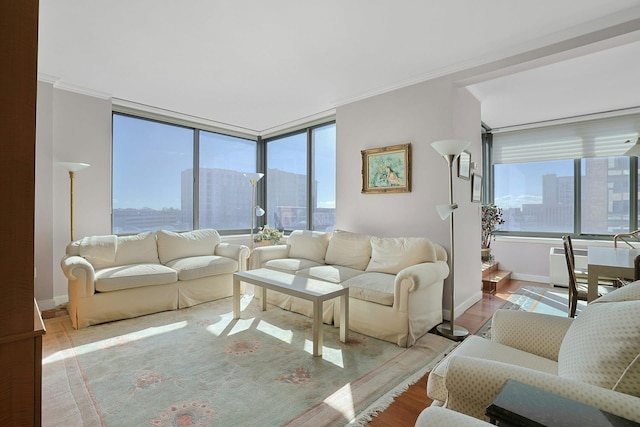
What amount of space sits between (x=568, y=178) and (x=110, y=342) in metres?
6.64

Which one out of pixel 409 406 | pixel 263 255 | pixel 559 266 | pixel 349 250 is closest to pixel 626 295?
pixel 409 406

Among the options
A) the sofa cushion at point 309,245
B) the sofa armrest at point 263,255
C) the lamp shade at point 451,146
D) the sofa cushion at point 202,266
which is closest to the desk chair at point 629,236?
the lamp shade at point 451,146

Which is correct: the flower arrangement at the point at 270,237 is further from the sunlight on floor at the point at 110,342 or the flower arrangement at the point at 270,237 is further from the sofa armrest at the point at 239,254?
the sunlight on floor at the point at 110,342

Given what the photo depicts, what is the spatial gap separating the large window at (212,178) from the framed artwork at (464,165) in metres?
1.99

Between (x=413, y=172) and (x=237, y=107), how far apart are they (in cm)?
277

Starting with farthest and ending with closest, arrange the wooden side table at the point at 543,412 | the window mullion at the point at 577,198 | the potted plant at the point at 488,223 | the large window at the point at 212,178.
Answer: the potted plant at the point at 488,223 → the window mullion at the point at 577,198 → the large window at the point at 212,178 → the wooden side table at the point at 543,412

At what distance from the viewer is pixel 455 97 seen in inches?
132

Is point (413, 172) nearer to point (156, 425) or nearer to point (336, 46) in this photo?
point (336, 46)

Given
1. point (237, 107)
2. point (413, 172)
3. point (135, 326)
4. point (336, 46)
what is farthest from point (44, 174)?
point (413, 172)

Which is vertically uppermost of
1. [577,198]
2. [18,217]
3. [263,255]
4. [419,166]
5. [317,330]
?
[419,166]

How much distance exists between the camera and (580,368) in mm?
1060

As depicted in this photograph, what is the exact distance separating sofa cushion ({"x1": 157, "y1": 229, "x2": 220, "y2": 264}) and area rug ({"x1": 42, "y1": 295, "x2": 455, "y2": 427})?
3.61 ft

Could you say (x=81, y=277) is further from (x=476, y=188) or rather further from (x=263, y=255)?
(x=476, y=188)

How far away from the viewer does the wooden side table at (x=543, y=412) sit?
2.50 ft
